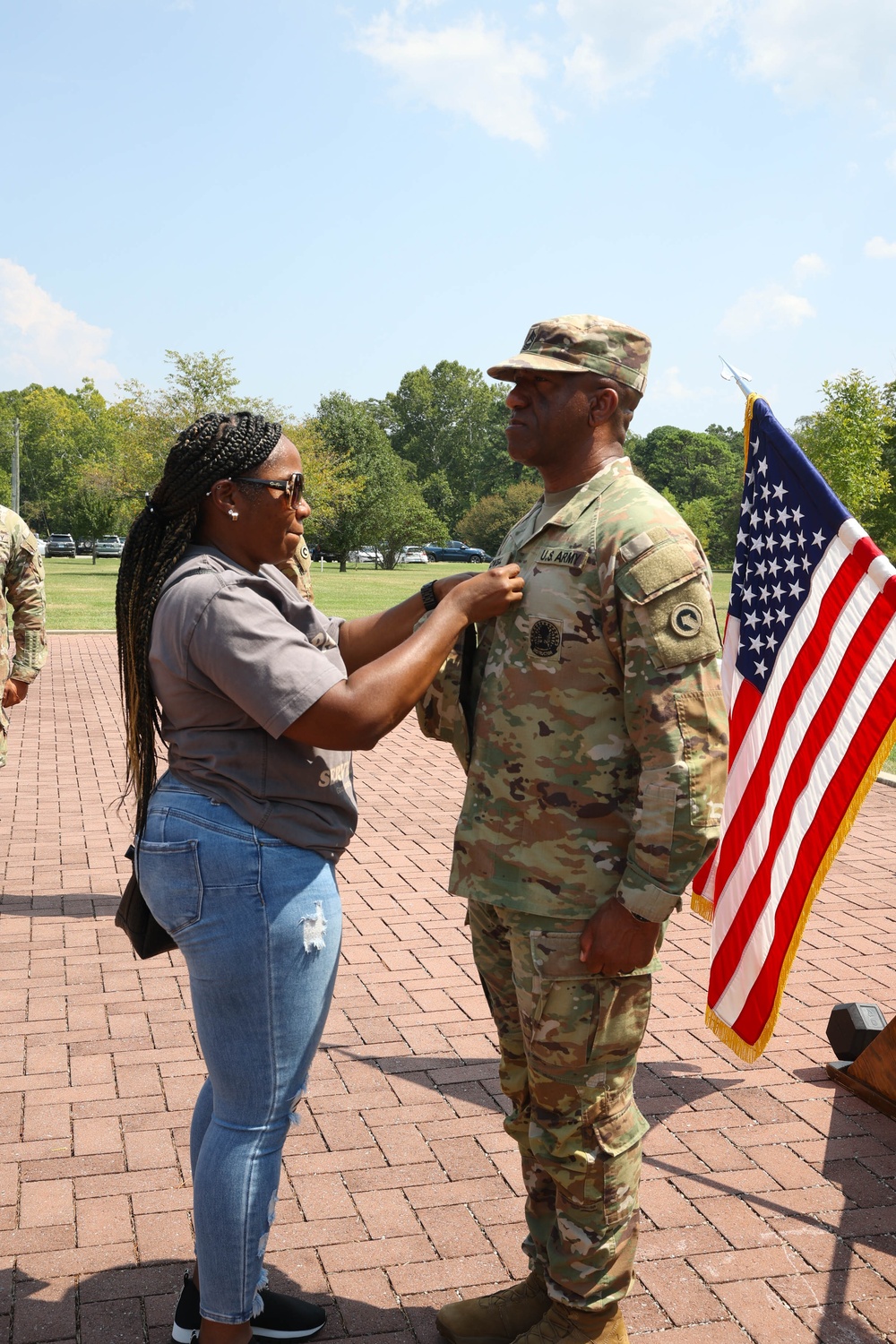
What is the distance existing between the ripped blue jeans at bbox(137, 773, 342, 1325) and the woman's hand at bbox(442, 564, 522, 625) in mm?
603

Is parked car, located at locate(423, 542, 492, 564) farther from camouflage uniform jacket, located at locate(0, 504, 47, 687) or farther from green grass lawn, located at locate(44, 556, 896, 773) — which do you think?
camouflage uniform jacket, located at locate(0, 504, 47, 687)

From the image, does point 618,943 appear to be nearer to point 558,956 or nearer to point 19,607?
point 558,956

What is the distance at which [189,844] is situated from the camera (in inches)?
88.9

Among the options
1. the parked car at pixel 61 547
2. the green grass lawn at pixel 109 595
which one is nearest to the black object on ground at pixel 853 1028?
the green grass lawn at pixel 109 595

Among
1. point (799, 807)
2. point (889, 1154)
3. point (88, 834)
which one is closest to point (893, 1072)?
point (889, 1154)

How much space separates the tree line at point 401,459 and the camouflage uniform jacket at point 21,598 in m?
1.44

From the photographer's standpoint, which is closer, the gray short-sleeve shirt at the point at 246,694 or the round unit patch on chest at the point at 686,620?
the gray short-sleeve shirt at the point at 246,694

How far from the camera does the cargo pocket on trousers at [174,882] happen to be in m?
2.26

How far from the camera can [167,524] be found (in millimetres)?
2439

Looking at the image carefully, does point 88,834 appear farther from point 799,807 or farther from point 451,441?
point 451,441

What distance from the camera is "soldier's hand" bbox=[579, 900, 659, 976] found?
238 cm

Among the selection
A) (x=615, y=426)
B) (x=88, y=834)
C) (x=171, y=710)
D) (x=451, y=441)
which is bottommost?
(x=88, y=834)

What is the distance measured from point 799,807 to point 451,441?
10050 cm

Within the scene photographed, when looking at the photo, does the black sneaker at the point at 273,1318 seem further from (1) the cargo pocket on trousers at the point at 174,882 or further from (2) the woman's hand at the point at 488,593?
(2) the woman's hand at the point at 488,593
